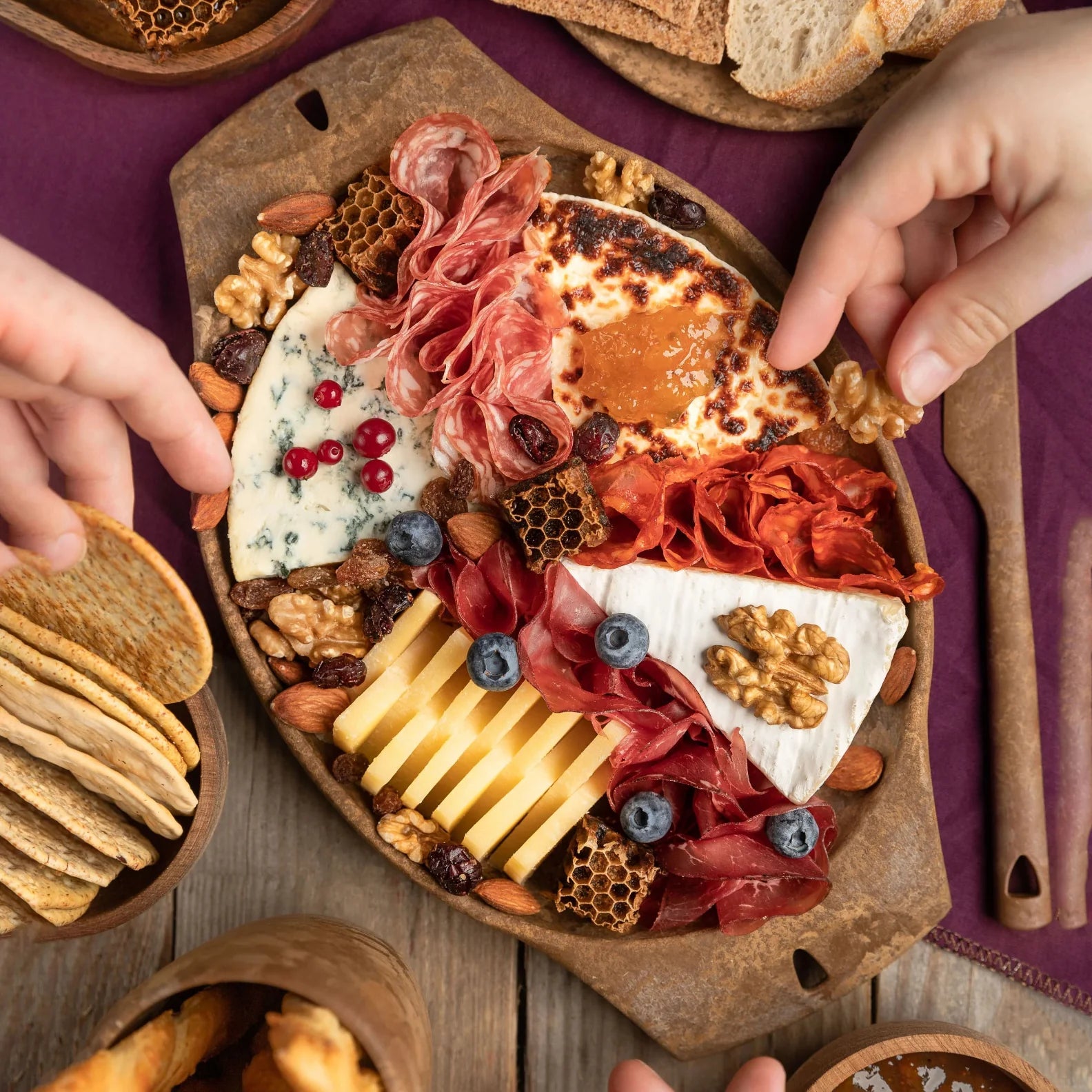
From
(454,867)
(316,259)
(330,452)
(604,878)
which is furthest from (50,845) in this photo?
(316,259)

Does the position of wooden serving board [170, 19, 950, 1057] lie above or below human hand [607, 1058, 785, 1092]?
above

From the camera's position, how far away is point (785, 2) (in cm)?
152

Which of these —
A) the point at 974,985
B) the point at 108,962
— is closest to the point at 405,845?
the point at 108,962

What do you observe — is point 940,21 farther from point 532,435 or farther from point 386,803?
point 386,803

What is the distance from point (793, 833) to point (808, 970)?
0.32m

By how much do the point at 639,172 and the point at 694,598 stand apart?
68 cm

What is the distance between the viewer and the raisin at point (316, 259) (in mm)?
1461

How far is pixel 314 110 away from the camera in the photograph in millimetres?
1565

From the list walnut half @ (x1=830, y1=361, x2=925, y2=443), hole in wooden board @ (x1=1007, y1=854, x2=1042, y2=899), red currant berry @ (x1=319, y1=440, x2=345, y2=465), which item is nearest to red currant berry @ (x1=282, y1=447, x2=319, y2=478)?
red currant berry @ (x1=319, y1=440, x2=345, y2=465)

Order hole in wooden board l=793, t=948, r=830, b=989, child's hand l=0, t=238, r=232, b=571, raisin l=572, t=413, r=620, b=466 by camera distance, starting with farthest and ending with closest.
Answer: hole in wooden board l=793, t=948, r=830, b=989 → raisin l=572, t=413, r=620, b=466 → child's hand l=0, t=238, r=232, b=571

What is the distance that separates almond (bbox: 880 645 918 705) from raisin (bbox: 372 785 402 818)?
80 centimetres

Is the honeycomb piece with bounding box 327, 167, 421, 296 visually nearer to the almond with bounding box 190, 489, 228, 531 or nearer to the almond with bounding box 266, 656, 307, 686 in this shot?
the almond with bounding box 190, 489, 228, 531

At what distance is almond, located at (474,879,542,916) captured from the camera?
146cm

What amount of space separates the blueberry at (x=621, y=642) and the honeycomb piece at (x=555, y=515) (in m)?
0.13
